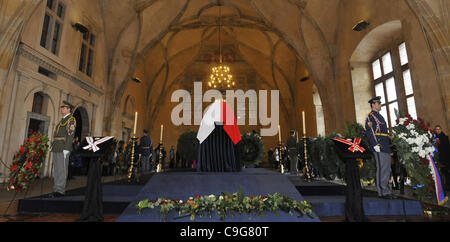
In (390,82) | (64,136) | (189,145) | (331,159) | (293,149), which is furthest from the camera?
(390,82)

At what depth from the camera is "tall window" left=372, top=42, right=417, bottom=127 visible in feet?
23.4

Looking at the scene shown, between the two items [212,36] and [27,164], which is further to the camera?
[212,36]

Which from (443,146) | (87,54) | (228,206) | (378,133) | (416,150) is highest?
(87,54)

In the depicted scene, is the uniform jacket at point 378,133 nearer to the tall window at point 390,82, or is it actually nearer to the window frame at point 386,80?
the tall window at point 390,82

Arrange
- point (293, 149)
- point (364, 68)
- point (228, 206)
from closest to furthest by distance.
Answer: point (228, 206)
point (293, 149)
point (364, 68)

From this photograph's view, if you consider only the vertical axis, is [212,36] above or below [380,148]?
above

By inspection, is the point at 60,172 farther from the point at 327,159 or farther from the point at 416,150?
the point at 416,150

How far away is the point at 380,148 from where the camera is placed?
11.6 feet

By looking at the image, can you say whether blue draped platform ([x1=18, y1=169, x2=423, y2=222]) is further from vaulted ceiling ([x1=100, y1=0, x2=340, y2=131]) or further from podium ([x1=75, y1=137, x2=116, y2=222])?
vaulted ceiling ([x1=100, y1=0, x2=340, y2=131])

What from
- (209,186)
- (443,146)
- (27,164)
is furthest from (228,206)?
(443,146)

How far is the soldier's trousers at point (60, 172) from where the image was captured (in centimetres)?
364

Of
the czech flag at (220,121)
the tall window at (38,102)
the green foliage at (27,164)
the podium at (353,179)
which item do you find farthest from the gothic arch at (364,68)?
the tall window at (38,102)

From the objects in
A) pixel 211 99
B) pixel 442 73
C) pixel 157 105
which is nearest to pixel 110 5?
pixel 157 105

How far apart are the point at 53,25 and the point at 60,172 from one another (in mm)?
7489
